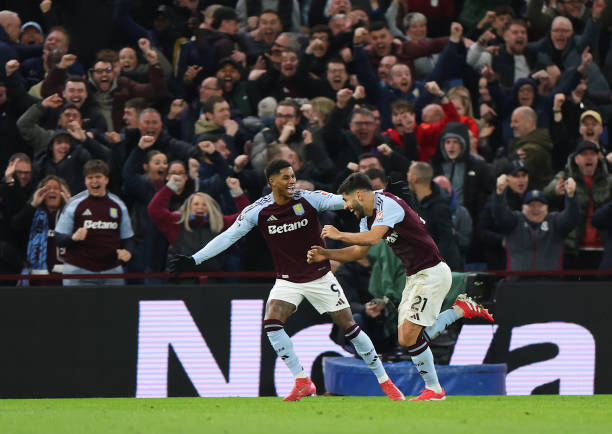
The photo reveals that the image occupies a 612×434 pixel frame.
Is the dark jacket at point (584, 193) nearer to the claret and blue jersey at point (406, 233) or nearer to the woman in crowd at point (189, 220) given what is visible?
the claret and blue jersey at point (406, 233)

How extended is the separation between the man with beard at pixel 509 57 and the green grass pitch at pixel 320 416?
6560mm

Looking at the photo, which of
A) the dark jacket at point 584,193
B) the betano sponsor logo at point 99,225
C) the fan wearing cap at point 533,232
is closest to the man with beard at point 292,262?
the betano sponsor logo at point 99,225

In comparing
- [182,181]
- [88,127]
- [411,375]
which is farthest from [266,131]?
[411,375]

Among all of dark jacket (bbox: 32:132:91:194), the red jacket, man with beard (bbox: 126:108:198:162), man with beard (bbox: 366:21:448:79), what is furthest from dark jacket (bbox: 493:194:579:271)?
dark jacket (bbox: 32:132:91:194)

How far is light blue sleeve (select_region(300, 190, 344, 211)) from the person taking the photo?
1110cm

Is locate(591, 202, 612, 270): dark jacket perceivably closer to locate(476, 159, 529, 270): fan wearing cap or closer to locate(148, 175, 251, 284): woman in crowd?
locate(476, 159, 529, 270): fan wearing cap

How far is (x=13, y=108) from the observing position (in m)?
14.5

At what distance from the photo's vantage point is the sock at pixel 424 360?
10.6 m

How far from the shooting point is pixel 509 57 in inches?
655

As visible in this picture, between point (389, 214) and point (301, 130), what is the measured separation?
12.8ft

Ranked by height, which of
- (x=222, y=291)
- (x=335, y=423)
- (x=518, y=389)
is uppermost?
(x=335, y=423)

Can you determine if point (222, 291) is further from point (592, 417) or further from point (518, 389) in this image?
point (592, 417)

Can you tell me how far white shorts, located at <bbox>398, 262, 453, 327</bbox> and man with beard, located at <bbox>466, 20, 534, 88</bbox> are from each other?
6.55 m

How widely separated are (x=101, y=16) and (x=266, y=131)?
18.7ft
